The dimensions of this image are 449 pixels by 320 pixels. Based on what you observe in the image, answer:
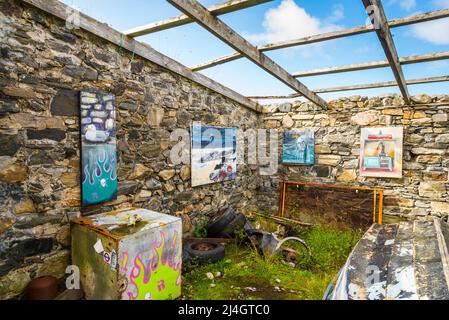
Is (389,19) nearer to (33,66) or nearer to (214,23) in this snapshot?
(214,23)

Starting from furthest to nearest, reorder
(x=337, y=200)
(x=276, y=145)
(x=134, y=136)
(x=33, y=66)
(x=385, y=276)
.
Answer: (x=276, y=145)
(x=337, y=200)
(x=134, y=136)
(x=33, y=66)
(x=385, y=276)

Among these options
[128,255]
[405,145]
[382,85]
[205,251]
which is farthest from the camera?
[405,145]

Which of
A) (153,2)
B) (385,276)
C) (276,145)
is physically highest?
(153,2)

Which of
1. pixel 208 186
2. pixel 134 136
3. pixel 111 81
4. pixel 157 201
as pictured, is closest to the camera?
pixel 111 81

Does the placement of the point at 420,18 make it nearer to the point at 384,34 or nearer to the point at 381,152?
the point at 384,34

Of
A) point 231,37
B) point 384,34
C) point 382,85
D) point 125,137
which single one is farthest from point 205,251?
point 382,85

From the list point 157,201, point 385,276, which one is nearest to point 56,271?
point 157,201

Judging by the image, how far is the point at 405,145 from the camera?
16.8 feet

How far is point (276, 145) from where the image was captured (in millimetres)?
6488

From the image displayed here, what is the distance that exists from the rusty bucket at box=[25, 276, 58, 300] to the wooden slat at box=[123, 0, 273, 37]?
299 cm

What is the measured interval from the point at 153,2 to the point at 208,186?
131 inches

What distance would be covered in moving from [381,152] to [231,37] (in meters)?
4.01

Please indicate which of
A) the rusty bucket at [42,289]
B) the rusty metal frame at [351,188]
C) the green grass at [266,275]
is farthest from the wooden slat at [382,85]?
the rusty bucket at [42,289]

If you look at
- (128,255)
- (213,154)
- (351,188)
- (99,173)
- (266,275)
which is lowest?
(266,275)
